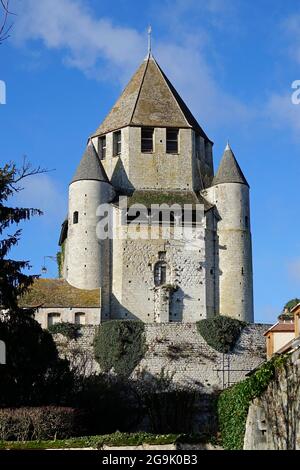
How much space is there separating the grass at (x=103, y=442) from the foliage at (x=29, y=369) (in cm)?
409

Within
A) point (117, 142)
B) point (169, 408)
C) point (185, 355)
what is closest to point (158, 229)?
point (117, 142)

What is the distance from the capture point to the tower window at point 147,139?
56.1 meters

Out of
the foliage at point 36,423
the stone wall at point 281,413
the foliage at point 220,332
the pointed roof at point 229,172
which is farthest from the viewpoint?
the pointed roof at point 229,172

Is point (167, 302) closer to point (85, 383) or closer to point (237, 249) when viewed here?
point (237, 249)

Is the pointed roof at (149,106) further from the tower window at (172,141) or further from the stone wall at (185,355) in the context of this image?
the stone wall at (185,355)

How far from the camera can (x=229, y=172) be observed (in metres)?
54.8

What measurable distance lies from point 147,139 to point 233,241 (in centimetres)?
932

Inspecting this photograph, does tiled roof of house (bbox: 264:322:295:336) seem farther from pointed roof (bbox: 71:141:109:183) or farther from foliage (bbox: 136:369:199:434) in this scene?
pointed roof (bbox: 71:141:109:183)

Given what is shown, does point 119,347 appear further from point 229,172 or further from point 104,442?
point 104,442

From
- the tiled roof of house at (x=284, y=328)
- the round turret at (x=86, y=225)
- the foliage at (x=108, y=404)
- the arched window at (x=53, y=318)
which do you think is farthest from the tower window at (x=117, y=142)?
the tiled roof of house at (x=284, y=328)

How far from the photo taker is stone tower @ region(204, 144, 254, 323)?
52.1 metres

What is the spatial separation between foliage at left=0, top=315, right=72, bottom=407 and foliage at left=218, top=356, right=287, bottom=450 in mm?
6637

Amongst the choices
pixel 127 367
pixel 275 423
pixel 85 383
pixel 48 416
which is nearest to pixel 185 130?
pixel 127 367

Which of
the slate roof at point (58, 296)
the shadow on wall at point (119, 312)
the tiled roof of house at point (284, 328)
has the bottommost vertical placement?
the tiled roof of house at point (284, 328)
